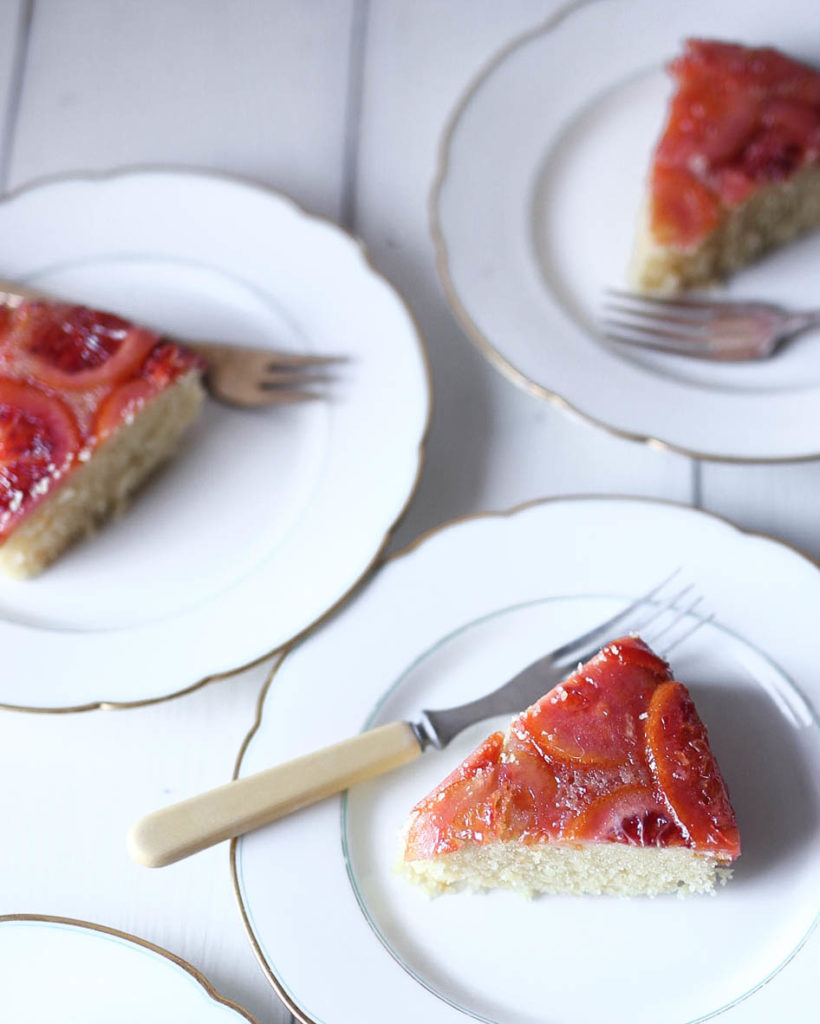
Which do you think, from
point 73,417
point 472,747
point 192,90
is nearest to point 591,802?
point 472,747

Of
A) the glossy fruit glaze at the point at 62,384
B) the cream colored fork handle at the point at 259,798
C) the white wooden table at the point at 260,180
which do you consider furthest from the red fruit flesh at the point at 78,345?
the cream colored fork handle at the point at 259,798

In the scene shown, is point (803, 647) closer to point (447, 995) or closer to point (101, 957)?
point (447, 995)

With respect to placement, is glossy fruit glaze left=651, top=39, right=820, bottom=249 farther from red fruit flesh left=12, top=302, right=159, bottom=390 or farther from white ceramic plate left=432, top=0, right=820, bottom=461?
red fruit flesh left=12, top=302, right=159, bottom=390

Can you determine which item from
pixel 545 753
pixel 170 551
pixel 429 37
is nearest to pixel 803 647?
pixel 545 753

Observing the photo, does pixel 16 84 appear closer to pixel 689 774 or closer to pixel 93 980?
pixel 93 980

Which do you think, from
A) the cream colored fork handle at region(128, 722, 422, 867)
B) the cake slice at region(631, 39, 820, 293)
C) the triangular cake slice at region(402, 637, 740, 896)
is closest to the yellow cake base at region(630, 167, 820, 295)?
the cake slice at region(631, 39, 820, 293)

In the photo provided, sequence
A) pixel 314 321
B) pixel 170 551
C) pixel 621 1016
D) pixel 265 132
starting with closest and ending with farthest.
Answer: pixel 621 1016 → pixel 170 551 → pixel 314 321 → pixel 265 132

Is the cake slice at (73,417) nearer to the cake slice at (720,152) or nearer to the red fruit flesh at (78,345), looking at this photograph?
the red fruit flesh at (78,345)
